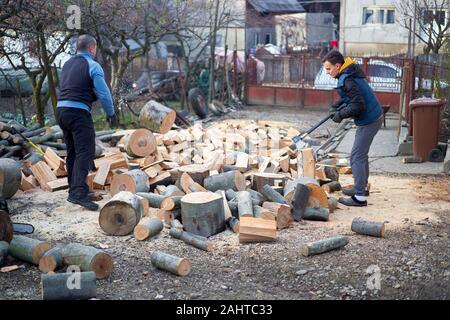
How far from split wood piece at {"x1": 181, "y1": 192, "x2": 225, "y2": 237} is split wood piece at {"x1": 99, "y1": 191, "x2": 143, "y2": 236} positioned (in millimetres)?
483

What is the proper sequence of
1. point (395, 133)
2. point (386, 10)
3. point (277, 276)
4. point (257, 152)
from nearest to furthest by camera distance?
point (277, 276) → point (257, 152) → point (395, 133) → point (386, 10)

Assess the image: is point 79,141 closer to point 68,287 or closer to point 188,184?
point 188,184

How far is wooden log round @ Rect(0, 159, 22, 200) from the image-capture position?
708cm

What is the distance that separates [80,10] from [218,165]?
4909 millimetres

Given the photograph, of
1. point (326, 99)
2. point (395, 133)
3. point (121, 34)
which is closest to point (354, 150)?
point (395, 133)

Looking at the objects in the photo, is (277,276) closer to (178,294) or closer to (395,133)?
(178,294)

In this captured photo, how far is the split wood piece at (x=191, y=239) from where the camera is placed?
5730mm

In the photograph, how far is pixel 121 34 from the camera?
1343cm

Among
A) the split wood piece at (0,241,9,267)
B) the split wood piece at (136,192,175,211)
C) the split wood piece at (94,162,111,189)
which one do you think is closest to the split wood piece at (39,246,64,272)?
the split wood piece at (0,241,9,267)

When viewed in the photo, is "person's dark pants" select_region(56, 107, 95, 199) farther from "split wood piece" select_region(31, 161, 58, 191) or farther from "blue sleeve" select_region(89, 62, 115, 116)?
"split wood piece" select_region(31, 161, 58, 191)

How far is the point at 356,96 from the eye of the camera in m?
6.98

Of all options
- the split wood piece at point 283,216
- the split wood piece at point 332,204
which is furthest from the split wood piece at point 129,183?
the split wood piece at point 332,204

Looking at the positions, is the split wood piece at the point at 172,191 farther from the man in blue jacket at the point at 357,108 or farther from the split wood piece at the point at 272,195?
the man in blue jacket at the point at 357,108

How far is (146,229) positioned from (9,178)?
2161mm
